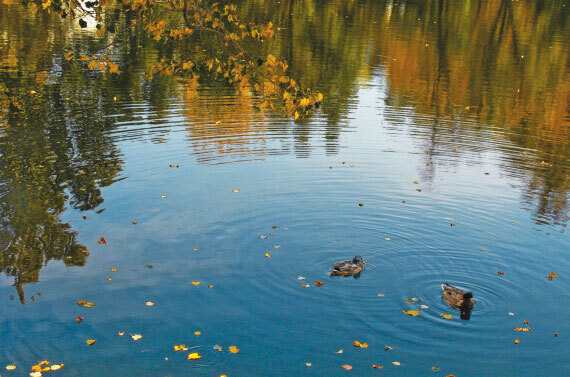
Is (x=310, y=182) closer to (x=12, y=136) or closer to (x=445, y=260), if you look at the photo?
(x=445, y=260)

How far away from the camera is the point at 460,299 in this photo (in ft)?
33.3

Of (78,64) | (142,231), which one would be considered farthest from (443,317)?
(78,64)

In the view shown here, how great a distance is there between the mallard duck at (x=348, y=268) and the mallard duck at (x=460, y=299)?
1619 mm

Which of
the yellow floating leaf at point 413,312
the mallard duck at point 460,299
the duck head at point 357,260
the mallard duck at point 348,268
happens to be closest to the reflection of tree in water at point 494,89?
the mallard duck at point 460,299

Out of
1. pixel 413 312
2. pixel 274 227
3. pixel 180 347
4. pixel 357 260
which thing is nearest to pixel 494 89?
pixel 274 227

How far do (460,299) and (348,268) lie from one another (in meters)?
2.03

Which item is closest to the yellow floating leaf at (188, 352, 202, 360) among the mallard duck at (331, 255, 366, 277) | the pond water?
the pond water

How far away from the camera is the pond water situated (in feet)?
30.5

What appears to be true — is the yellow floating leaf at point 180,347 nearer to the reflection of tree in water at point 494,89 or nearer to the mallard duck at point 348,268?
the mallard duck at point 348,268

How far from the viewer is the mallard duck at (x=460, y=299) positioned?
10.0m

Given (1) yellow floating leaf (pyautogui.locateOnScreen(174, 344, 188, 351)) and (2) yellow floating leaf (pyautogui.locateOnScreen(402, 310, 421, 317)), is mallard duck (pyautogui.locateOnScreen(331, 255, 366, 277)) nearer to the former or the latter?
(2) yellow floating leaf (pyautogui.locateOnScreen(402, 310, 421, 317))

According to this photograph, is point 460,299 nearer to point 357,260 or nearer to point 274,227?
point 357,260

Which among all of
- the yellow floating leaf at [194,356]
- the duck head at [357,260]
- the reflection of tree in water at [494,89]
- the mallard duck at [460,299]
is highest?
the reflection of tree in water at [494,89]

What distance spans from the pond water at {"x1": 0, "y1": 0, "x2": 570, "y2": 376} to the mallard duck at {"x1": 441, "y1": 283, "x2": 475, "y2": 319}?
0.22 metres
